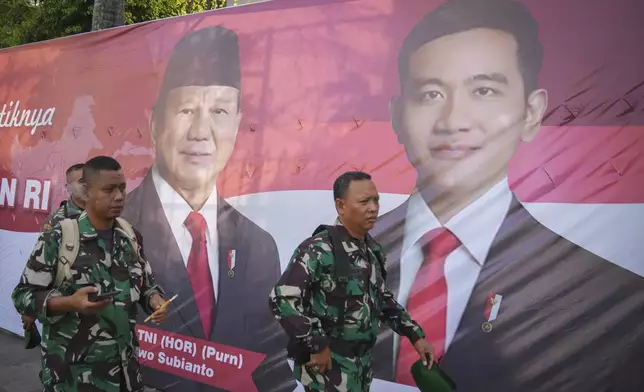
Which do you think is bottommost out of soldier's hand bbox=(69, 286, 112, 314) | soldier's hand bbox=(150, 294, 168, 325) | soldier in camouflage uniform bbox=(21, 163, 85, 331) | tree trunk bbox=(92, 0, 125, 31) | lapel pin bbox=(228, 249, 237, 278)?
soldier's hand bbox=(150, 294, 168, 325)

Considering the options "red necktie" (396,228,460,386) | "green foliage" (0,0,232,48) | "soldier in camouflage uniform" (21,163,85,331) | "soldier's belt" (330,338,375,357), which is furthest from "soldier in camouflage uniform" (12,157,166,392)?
"green foliage" (0,0,232,48)

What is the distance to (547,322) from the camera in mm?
2719

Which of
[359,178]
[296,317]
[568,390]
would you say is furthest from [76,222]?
[568,390]

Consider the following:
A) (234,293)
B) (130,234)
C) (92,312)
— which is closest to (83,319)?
(92,312)

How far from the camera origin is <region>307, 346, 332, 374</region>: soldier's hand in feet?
6.91

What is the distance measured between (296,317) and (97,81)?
11.5 ft

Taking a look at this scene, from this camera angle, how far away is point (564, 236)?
2.70m

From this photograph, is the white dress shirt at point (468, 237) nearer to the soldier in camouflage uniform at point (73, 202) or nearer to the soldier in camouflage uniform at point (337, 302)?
the soldier in camouflage uniform at point (337, 302)

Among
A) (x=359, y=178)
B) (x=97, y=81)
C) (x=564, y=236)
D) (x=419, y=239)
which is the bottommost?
(x=564, y=236)

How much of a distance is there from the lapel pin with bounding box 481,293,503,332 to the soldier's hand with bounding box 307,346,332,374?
3.55 feet

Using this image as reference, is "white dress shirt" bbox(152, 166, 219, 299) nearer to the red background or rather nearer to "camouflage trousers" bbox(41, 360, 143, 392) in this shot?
the red background

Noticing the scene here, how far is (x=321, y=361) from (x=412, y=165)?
1397 millimetres

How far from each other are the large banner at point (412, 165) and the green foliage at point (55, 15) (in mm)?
6589

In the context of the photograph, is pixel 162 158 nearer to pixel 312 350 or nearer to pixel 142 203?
pixel 142 203
